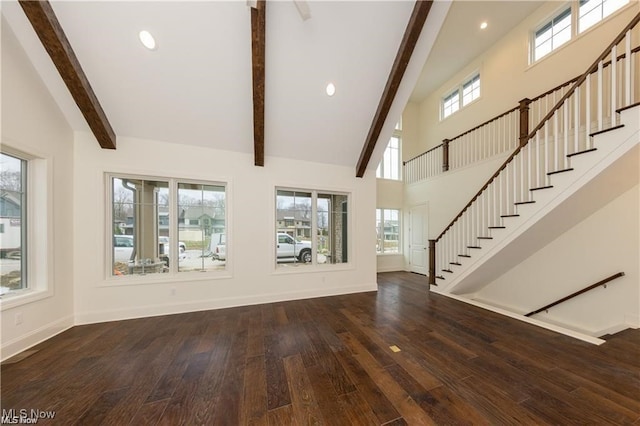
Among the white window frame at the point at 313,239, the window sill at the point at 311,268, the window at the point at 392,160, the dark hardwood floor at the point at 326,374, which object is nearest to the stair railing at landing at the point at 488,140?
the window at the point at 392,160

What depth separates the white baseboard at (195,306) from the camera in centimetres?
318

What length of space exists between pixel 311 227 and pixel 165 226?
251 cm

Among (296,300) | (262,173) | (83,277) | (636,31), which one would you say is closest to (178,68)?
(262,173)

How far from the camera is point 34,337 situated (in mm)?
2576

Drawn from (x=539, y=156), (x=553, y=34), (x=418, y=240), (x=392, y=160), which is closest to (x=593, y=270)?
(x=539, y=156)

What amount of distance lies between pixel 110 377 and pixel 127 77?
133 inches

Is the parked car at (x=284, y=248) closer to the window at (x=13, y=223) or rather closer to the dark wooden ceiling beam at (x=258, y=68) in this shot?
the dark wooden ceiling beam at (x=258, y=68)

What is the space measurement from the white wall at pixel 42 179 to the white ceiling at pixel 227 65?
0.18m

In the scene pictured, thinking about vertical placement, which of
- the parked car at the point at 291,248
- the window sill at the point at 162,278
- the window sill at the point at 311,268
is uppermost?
the parked car at the point at 291,248

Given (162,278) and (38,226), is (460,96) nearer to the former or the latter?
(162,278)

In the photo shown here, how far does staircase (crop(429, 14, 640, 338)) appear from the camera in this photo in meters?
2.55

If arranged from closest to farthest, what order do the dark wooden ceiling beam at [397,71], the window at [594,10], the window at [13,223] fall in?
the window at [13,223] → the dark wooden ceiling beam at [397,71] → the window at [594,10]

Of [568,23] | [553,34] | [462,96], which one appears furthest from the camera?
[462,96]

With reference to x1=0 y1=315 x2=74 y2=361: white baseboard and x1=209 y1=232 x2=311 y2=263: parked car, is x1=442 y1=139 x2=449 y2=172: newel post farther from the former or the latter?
x1=0 y1=315 x2=74 y2=361: white baseboard
